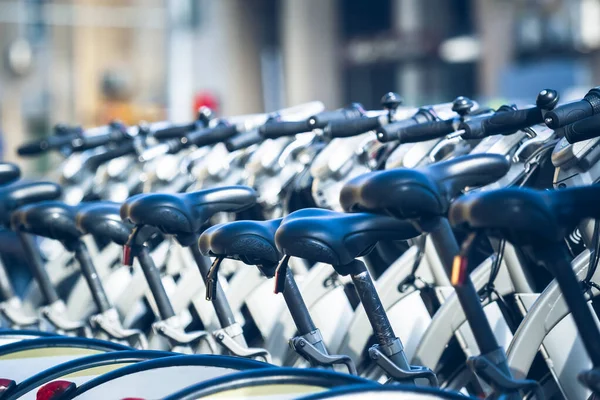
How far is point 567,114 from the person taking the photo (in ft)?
7.73

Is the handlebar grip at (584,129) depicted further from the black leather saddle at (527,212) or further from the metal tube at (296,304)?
the metal tube at (296,304)

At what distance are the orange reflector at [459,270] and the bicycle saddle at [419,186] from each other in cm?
16

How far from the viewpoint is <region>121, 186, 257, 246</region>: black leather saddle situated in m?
2.55

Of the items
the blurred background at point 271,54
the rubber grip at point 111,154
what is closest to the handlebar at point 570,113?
the rubber grip at point 111,154

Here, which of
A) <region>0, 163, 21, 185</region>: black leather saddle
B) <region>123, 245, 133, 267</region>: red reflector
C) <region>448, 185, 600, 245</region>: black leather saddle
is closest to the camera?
<region>448, 185, 600, 245</region>: black leather saddle

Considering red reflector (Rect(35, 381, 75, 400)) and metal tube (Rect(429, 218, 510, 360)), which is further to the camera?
red reflector (Rect(35, 381, 75, 400))

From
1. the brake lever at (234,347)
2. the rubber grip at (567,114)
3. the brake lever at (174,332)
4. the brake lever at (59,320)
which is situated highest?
the rubber grip at (567,114)

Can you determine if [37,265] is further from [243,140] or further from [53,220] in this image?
[243,140]

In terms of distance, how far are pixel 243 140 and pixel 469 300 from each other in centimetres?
181

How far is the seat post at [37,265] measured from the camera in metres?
3.54

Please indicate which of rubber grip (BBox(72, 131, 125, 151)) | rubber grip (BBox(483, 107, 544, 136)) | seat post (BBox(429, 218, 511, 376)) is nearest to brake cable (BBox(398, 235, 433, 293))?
rubber grip (BBox(483, 107, 544, 136))

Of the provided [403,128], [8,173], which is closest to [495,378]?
[403,128]

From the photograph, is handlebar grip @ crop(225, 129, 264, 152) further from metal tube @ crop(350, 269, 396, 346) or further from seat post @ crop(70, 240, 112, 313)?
metal tube @ crop(350, 269, 396, 346)

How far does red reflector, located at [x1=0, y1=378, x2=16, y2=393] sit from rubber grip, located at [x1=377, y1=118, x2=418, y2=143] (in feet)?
3.92
